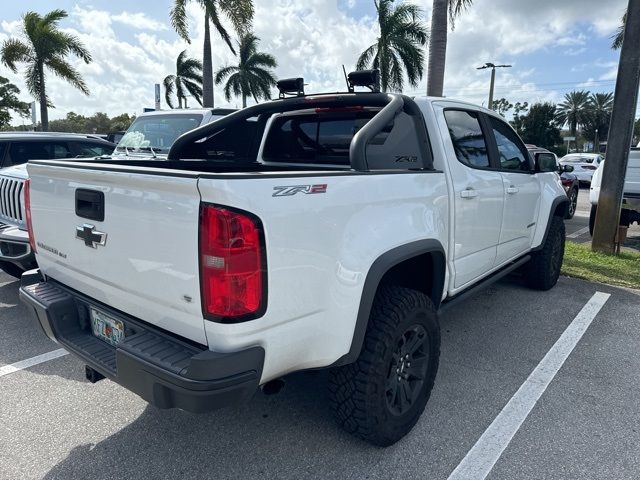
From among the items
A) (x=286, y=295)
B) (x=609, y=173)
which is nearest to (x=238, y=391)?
(x=286, y=295)

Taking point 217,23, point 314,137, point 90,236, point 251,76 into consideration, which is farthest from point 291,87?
point 251,76

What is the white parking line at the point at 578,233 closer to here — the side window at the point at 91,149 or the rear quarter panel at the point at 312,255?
the rear quarter panel at the point at 312,255

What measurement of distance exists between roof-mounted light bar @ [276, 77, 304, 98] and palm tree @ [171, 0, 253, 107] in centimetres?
1366

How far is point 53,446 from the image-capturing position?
8.32 feet

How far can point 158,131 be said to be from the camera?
689cm

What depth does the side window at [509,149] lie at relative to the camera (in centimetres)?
404

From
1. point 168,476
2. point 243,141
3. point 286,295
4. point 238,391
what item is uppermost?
point 243,141

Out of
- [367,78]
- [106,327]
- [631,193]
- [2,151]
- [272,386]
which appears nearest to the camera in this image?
[272,386]

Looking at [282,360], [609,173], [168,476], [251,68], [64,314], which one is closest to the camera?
[282,360]

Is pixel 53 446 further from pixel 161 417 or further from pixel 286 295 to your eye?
pixel 286 295

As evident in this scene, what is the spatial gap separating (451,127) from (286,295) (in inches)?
79.1

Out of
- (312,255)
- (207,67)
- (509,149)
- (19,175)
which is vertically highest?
(207,67)

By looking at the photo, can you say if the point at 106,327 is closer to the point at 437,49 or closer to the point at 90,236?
the point at 90,236

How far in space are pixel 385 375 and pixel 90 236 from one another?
1626 mm
